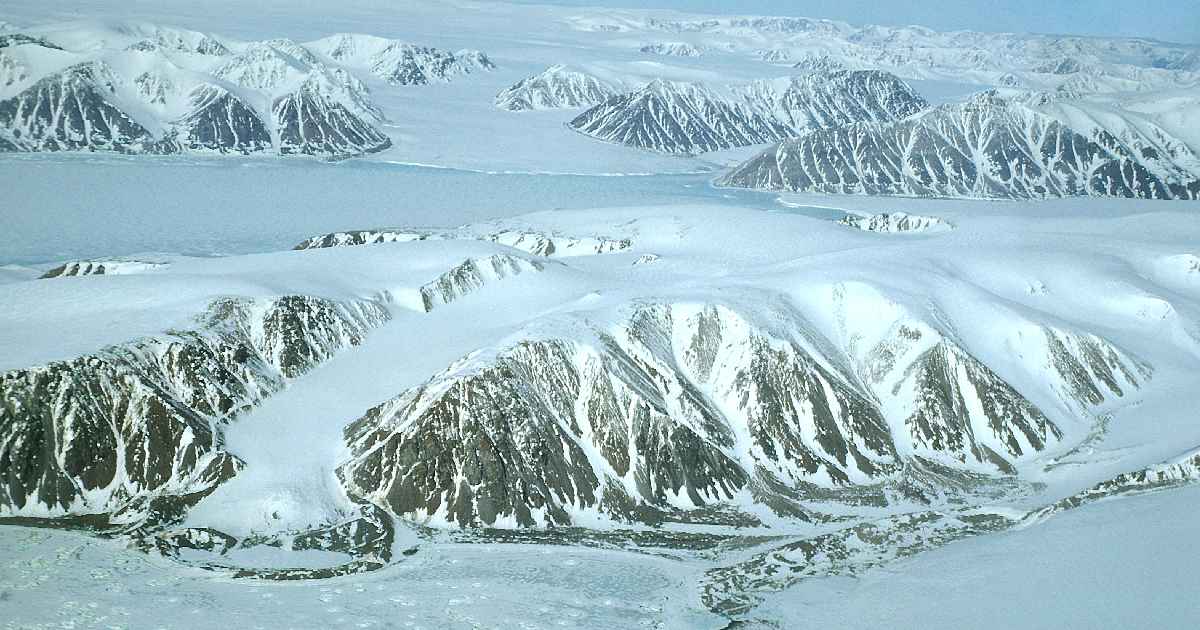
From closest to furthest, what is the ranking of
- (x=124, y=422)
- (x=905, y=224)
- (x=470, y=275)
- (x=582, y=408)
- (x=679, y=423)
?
(x=124, y=422) → (x=582, y=408) → (x=679, y=423) → (x=470, y=275) → (x=905, y=224)

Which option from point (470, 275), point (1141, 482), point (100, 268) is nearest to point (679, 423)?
point (1141, 482)

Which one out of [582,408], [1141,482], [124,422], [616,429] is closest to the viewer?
[124,422]

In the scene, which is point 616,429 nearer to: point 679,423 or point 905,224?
point 679,423

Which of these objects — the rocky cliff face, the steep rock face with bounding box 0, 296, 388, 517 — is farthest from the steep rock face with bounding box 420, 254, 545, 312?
the rocky cliff face

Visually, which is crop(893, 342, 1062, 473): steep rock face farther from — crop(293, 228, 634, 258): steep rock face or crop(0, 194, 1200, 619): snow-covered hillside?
crop(293, 228, 634, 258): steep rock face

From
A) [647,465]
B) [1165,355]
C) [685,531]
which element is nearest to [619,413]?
[647,465]

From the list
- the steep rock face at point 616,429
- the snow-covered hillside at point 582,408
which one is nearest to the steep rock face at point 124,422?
the snow-covered hillside at point 582,408
